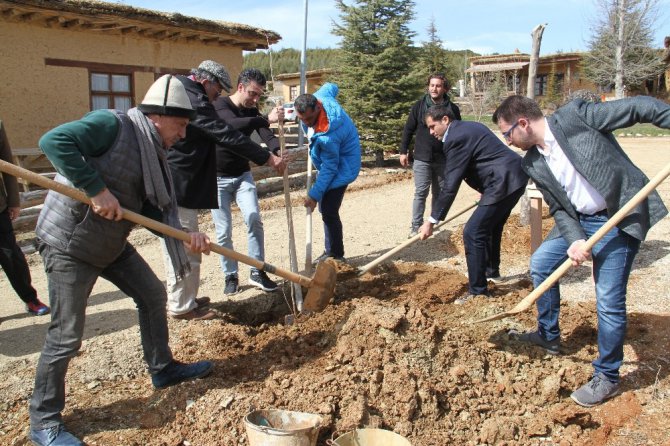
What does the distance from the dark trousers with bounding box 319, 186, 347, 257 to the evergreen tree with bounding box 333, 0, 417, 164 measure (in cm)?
918

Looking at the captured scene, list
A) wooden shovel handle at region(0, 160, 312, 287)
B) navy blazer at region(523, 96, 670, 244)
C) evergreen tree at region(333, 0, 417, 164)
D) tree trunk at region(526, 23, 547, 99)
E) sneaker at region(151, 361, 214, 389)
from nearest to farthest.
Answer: wooden shovel handle at region(0, 160, 312, 287)
navy blazer at region(523, 96, 670, 244)
sneaker at region(151, 361, 214, 389)
tree trunk at region(526, 23, 547, 99)
evergreen tree at region(333, 0, 417, 164)

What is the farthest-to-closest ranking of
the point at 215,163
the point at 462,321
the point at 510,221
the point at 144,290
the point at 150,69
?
the point at 150,69 < the point at 510,221 < the point at 215,163 < the point at 462,321 < the point at 144,290

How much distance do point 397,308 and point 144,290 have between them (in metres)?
1.68

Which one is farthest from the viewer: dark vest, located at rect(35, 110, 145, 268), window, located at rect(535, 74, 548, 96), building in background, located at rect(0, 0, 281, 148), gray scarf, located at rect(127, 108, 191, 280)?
window, located at rect(535, 74, 548, 96)

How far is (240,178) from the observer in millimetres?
5289

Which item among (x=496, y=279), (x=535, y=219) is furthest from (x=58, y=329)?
(x=535, y=219)

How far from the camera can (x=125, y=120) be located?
299 cm

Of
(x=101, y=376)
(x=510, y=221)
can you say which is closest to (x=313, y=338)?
(x=101, y=376)

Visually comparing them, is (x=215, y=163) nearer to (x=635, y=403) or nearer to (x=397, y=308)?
(x=397, y=308)

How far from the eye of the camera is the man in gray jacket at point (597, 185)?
10.4ft

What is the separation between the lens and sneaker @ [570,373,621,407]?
3367mm

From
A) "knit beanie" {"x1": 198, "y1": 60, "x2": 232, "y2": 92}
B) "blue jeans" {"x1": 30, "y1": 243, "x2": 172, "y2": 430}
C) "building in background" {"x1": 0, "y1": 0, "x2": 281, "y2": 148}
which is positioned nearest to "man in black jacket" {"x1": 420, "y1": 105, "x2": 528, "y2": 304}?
"knit beanie" {"x1": 198, "y1": 60, "x2": 232, "y2": 92}

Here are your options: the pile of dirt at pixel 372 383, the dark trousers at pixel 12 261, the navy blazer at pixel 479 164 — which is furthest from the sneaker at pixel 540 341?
the dark trousers at pixel 12 261

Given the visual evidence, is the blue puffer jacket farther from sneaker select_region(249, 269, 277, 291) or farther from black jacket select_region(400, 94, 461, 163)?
black jacket select_region(400, 94, 461, 163)
